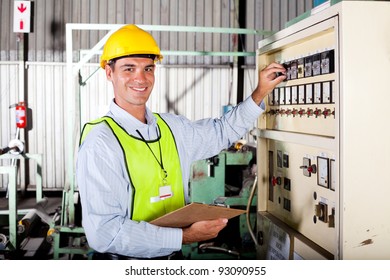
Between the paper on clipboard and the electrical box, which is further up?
the electrical box

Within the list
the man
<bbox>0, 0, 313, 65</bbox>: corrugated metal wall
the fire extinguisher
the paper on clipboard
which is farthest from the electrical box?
the fire extinguisher

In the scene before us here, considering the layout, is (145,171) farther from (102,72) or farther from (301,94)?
(102,72)

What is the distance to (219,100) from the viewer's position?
4.92 metres

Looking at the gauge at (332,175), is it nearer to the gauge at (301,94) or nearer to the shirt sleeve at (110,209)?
the gauge at (301,94)

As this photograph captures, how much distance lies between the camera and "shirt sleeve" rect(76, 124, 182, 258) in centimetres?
126

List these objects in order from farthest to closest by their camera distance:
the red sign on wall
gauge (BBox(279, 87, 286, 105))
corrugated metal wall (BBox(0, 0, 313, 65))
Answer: corrugated metal wall (BBox(0, 0, 313, 65)), the red sign on wall, gauge (BBox(279, 87, 286, 105))

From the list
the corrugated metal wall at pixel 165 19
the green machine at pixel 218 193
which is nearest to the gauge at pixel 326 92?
the green machine at pixel 218 193

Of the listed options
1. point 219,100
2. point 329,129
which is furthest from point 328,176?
point 219,100

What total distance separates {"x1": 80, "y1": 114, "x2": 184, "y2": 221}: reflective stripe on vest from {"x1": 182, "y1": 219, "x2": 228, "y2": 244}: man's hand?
0.54 ft

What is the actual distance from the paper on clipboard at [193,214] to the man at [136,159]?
20 mm

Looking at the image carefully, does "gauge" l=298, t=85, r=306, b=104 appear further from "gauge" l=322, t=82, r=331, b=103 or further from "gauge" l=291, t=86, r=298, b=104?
"gauge" l=322, t=82, r=331, b=103

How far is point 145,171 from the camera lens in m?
1.40

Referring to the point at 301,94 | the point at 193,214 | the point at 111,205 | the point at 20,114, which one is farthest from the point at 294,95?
the point at 20,114
